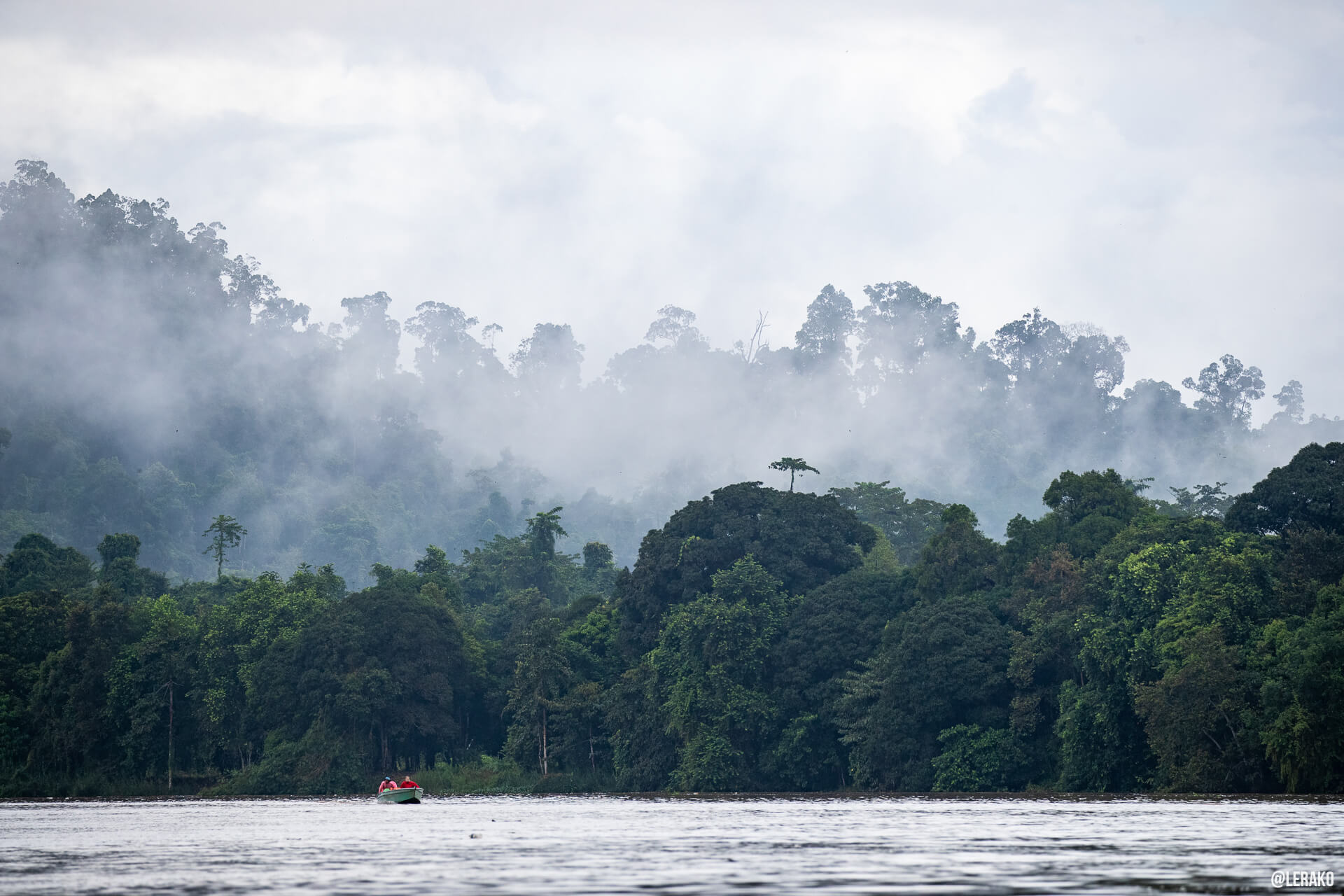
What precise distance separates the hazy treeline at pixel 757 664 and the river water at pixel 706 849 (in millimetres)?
9238

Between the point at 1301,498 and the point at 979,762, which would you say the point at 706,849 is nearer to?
the point at 979,762

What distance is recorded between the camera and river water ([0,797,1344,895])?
80.4 ft

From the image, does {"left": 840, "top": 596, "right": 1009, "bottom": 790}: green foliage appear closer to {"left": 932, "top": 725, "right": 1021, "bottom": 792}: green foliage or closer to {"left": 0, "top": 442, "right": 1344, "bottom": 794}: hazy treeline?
{"left": 0, "top": 442, "right": 1344, "bottom": 794}: hazy treeline

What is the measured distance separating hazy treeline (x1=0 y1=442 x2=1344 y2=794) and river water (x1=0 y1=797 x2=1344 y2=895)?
30.3ft

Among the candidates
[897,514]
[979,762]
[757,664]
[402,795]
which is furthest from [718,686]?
[897,514]

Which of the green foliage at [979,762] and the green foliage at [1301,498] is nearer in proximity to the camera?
the green foliage at [1301,498]

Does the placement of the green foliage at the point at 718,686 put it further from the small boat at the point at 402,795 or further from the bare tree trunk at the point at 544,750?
the small boat at the point at 402,795

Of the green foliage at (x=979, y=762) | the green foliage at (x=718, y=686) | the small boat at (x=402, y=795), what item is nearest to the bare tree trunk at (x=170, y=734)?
the small boat at (x=402, y=795)

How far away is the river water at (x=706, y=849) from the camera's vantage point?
80.4 feet

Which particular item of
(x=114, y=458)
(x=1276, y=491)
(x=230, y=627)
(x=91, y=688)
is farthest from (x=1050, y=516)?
(x=114, y=458)

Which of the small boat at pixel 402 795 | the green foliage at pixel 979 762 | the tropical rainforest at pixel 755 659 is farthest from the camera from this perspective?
the green foliage at pixel 979 762

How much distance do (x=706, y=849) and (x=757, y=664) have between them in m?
48.8

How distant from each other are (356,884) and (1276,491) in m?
55.6

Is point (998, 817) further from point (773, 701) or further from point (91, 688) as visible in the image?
point (91, 688)
